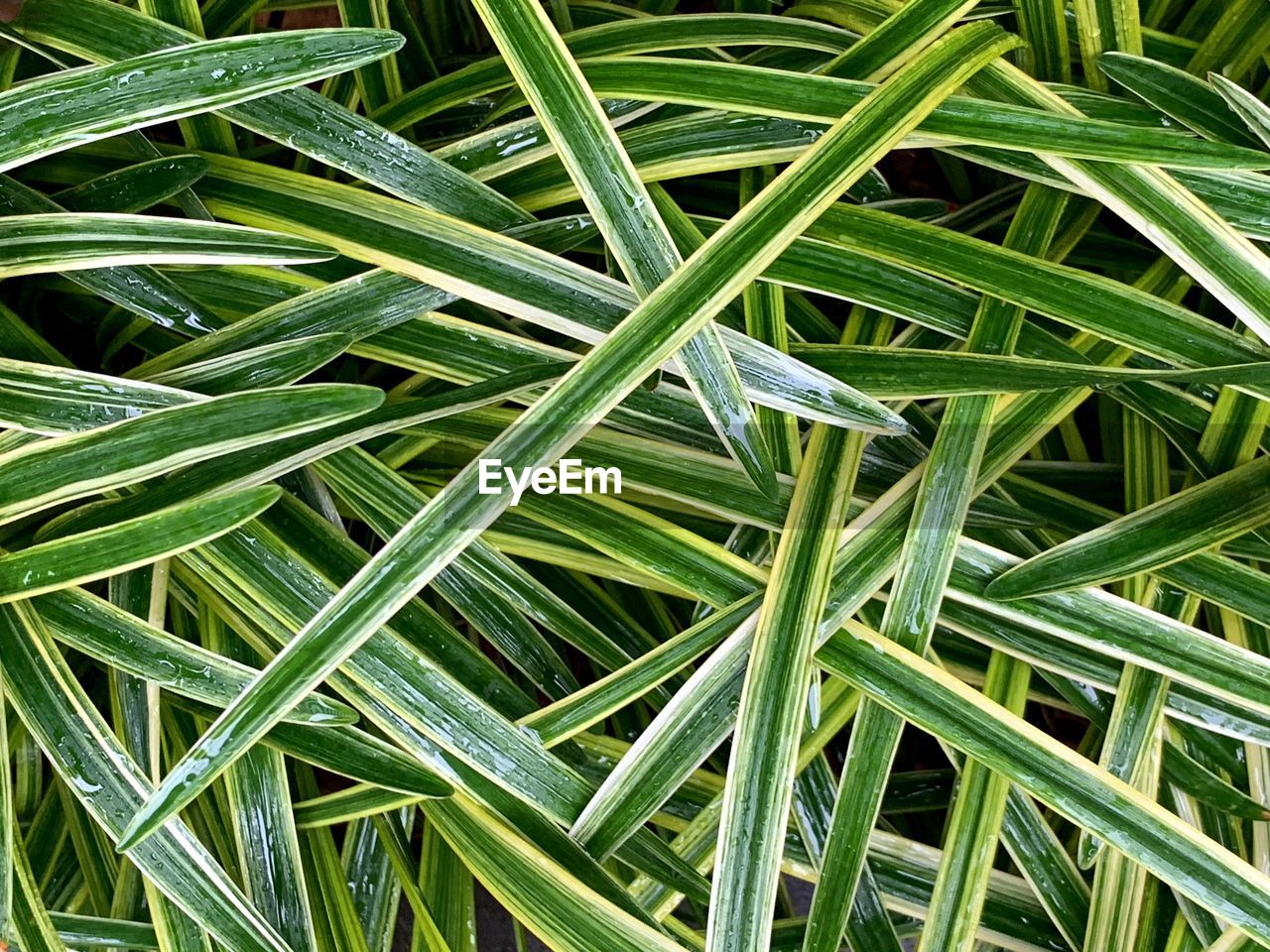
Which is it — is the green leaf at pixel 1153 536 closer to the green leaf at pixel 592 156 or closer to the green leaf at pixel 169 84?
the green leaf at pixel 592 156

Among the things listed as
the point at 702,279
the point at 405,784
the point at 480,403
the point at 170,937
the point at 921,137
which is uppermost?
the point at 921,137

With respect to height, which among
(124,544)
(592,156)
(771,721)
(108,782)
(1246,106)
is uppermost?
(1246,106)

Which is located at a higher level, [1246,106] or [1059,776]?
[1246,106]

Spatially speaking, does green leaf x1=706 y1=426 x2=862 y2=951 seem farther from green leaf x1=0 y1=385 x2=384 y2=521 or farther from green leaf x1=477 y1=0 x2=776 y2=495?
green leaf x1=0 y1=385 x2=384 y2=521

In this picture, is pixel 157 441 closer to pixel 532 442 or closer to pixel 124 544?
pixel 124 544

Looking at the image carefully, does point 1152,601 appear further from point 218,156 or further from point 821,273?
point 218,156

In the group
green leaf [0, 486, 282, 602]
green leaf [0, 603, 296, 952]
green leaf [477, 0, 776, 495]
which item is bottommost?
green leaf [0, 603, 296, 952]

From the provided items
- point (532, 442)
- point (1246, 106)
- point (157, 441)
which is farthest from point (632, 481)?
point (1246, 106)

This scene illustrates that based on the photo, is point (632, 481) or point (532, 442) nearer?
point (532, 442)

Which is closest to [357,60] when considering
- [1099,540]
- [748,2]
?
[748,2]

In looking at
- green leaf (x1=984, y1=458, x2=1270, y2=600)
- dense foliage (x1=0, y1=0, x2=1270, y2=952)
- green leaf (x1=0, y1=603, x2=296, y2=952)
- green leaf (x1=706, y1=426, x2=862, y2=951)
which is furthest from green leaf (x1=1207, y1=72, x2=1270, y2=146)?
green leaf (x1=0, y1=603, x2=296, y2=952)

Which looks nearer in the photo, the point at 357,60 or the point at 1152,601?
the point at 357,60
